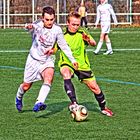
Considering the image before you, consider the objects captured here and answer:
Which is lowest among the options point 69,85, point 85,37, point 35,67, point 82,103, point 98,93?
point 82,103

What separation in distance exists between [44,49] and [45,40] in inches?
6.3

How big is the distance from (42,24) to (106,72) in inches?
271

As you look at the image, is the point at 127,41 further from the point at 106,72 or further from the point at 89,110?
the point at 89,110

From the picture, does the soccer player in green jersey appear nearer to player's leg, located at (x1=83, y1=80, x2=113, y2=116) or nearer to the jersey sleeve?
player's leg, located at (x1=83, y1=80, x2=113, y2=116)

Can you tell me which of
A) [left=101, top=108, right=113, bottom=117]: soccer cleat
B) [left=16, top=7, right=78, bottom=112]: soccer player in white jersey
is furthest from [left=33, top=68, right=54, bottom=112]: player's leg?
[left=101, top=108, right=113, bottom=117]: soccer cleat

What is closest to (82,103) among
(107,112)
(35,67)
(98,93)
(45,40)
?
(98,93)

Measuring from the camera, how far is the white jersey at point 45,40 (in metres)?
11.7

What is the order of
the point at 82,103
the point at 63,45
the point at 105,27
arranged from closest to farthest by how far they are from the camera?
the point at 63,45, the point at 82,103, the point at 105,27

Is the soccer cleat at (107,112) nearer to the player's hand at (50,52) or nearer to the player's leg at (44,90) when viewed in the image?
the player's leg at (44,90)

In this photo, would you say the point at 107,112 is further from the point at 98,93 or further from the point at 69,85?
the point at 69,85

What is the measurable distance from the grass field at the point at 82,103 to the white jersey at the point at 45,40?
37.4 inches

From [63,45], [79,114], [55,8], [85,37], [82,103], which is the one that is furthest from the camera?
[55,8]

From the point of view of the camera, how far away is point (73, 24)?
1180 cm

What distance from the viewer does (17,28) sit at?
1681 inches
